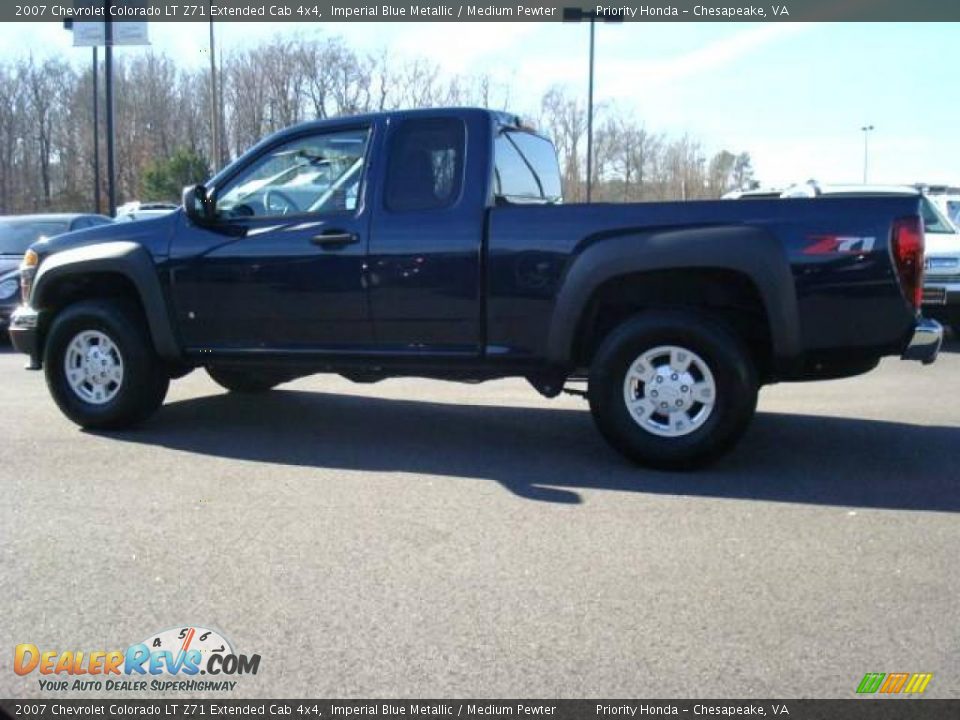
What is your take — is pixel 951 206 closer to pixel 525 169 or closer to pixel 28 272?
pixel 525 169

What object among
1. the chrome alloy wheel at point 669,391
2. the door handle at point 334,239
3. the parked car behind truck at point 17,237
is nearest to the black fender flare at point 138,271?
the door handle at point 334,239

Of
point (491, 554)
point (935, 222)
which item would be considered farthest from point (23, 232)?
point (935, 222)

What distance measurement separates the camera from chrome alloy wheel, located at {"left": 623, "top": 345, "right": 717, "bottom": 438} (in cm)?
529

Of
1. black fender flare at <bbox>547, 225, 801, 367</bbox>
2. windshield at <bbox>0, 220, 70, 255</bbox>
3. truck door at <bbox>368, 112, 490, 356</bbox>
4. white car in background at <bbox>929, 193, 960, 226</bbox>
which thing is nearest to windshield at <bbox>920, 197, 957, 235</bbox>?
white car in background at <bbox>929, 193, 960, 226</bbox>

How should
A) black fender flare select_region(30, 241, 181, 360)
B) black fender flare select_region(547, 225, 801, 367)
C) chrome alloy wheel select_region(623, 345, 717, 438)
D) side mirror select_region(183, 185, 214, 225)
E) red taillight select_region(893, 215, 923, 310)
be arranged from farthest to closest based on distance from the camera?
1. black fender flare select_region(30, 241, 181, 360)
2. side mirror select_region(183, 185, 214, 225)
3. chrome alloy wheel select_region(623, 345, 717, 438)
4. black fender flare select_region(547, 225, 801, 367)
5. red taillight select_region(893, 215, 923, 310)

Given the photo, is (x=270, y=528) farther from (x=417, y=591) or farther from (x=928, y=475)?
(x=928, y=475)

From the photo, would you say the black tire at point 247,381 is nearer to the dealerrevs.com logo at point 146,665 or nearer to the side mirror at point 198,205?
the side mirror at point 198,205

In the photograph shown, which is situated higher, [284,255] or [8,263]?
[284,255]

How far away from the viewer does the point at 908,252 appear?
4.94 metres

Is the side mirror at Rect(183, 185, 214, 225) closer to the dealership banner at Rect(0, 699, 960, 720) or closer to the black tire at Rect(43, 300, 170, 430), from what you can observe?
the black tire at Rect(43, 300, 170, 430)

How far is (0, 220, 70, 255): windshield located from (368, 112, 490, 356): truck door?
325 inches

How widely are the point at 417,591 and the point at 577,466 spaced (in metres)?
2.10

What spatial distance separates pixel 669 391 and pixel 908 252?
1462 mm

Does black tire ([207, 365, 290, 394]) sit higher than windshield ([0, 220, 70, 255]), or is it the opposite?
windshield ([0, 220, 70, 255])
